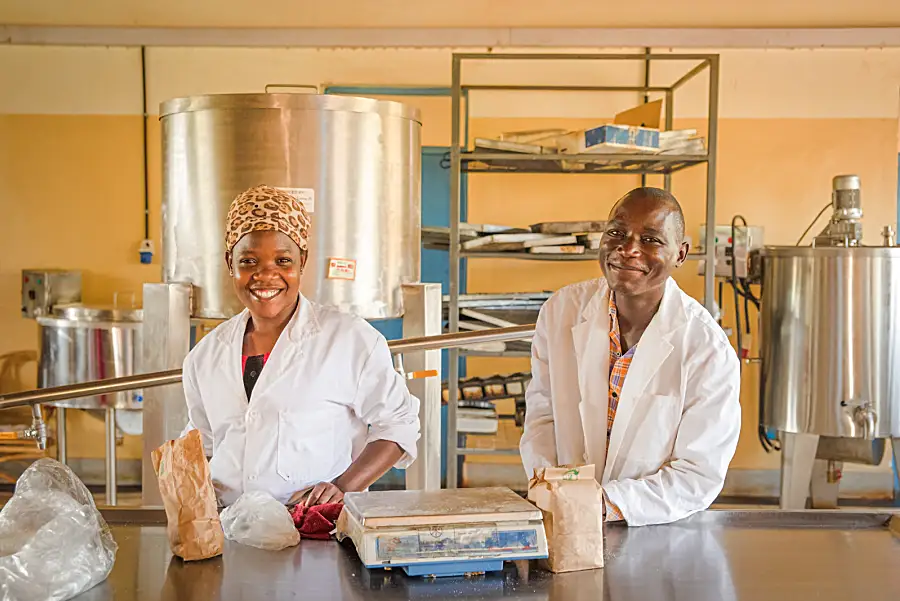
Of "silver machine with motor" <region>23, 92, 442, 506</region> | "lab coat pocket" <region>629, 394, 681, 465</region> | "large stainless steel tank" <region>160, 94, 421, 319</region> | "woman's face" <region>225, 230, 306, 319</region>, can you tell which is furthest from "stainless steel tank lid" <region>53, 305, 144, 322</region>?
"lab coat pocket" <region>629, 394, 681, 465</region>

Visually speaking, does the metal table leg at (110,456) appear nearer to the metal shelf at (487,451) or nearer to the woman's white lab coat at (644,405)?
the metal shelf at (487,451)

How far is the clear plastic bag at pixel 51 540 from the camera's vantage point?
1134 mm

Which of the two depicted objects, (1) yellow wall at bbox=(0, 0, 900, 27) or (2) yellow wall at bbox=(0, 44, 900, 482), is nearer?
(1) yellow wall at bbox=(0, 0, 900, 27)

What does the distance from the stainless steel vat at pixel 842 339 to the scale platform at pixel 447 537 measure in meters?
2.72

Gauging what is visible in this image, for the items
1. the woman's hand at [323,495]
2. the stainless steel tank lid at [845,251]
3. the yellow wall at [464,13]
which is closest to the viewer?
the woman's hand at [323,495]

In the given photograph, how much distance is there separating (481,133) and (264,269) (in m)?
2.90

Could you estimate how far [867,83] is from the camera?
436cm

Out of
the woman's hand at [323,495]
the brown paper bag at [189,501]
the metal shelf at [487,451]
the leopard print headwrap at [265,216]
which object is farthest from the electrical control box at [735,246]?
the brown paper bag at [189,501]

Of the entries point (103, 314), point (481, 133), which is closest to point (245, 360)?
point (103, 314)

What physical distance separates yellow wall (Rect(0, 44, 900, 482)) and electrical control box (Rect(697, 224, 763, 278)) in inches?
4.1

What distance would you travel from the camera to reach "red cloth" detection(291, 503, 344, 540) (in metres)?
1.44

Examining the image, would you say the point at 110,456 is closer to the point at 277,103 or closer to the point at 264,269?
the point at 277,103

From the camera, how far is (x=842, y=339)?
355cm

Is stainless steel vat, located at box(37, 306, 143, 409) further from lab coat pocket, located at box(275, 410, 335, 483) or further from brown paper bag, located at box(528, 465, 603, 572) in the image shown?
brown paper bag, located at box(528, 465, 603, 572)
